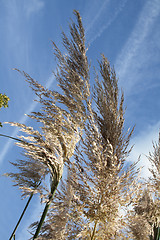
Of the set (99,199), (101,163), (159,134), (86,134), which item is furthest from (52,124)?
(159,134)

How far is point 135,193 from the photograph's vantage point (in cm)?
237

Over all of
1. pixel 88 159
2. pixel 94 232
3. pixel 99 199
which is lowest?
pixel 94 232

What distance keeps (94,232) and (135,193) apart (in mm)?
658

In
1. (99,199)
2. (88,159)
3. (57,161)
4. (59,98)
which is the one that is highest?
(59,98)

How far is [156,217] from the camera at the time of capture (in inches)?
123

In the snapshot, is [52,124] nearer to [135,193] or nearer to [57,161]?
[57,161]

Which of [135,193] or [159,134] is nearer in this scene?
[135,193]

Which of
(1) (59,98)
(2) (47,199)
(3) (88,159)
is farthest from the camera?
(1) (59,98)

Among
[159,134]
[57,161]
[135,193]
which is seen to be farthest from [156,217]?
[57,161]

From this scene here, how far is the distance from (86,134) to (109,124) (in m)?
0.36

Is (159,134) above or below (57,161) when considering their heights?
above

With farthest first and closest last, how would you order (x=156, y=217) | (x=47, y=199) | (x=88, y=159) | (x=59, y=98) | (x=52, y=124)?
(x=156, y=217) → (x=59, y=98) → (x=52, y=124) → (x=88, y=159) → (x=47, y=199)

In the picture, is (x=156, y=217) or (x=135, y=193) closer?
(x=135, y=193)

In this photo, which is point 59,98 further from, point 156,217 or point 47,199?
point 156,217
